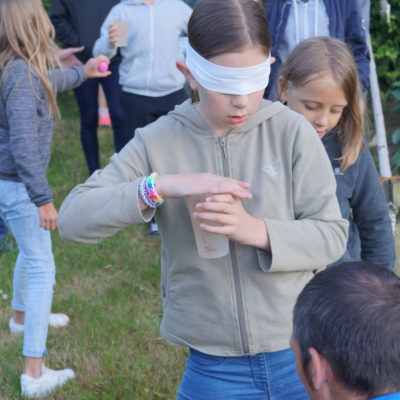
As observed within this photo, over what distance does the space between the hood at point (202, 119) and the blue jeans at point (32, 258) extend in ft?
5.86

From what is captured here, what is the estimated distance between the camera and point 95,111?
21.8 ft

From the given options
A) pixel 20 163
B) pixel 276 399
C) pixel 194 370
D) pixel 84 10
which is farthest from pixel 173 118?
pixel 84 10

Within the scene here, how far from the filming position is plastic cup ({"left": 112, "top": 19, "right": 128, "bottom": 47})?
5.38 meters

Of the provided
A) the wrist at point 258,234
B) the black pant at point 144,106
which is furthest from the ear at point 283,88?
the black pant at point 144,106

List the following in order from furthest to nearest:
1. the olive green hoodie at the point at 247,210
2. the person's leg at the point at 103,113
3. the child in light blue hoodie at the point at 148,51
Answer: the person's leg at the point at 103,113, the child in light blue hoodie at the point at 148,51, the olive green hoodie at the point at 247,210

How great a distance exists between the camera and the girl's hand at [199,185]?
5.77 ft

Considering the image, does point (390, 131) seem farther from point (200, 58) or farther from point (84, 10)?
point (200, 58)

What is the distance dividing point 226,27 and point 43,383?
2503 millimetres

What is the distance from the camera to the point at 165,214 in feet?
6.75

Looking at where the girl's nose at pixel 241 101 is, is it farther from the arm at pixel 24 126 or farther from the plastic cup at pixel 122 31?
the plastic cup at pixel 122 31

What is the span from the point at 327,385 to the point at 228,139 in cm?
85

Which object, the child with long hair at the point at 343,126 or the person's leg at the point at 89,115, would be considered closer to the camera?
the child with long hair at the point at 343,126

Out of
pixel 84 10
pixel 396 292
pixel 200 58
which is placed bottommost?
pixel 84 10

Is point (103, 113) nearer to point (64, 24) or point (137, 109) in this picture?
point (64, 24)
